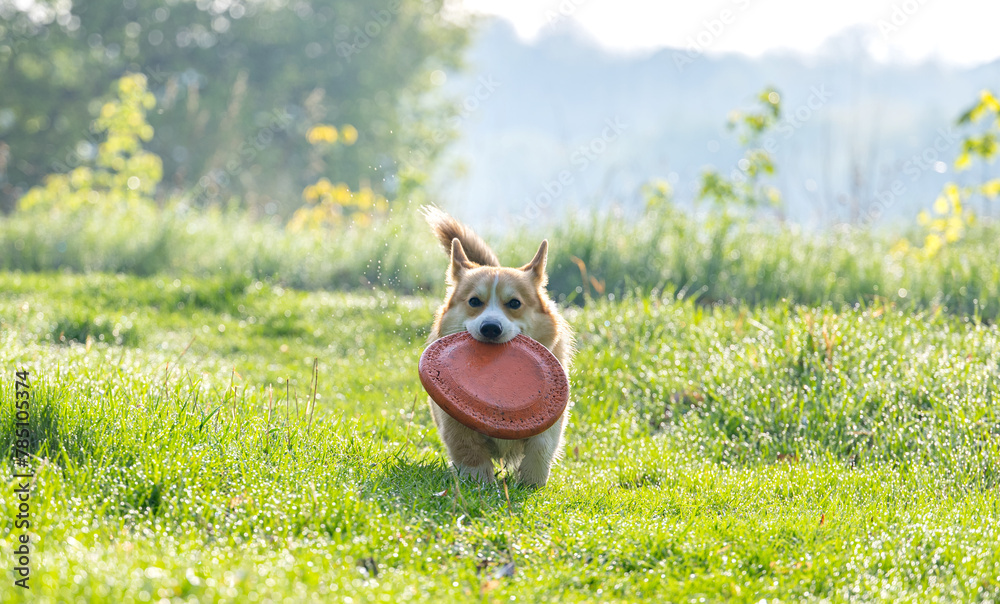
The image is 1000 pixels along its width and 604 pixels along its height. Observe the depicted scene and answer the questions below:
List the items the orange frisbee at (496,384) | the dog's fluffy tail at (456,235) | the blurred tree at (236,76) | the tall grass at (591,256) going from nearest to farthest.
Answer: the orange frisbee at (496,384)
the dog's fluffy tail at (456,235)
the tall grass at (591,256)
the blurred tree at (236,76)

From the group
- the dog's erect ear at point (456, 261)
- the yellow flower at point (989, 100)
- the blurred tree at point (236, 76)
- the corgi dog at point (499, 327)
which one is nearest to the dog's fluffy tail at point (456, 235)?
the corgi dog at point (499, 327)

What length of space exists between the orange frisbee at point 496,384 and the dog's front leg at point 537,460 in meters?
0.20

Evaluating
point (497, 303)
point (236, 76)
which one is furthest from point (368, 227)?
point (236, 76)

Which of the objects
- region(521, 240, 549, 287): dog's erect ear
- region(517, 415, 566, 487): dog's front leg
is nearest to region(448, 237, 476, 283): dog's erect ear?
region(521, 240, 549, 287): dog's erect ear

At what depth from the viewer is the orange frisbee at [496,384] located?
342cm

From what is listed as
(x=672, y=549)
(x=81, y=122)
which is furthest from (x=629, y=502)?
(x=81, y=122)

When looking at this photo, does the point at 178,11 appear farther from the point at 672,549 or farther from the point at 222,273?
the point at 672,549

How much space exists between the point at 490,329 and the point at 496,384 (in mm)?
247

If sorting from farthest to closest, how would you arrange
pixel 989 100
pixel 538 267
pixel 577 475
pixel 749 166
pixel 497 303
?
pixel 749 166 < pixel 989 100 < pixel 538 267 < pixel 577 475 < pixel 497 303

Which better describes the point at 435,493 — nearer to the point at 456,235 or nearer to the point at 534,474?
the point at 534,474

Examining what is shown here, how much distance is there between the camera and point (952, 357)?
4805 mm

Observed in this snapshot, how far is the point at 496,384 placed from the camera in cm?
354

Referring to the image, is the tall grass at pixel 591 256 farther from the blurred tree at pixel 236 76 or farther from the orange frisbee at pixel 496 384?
the blurred tree at pixel 236 76

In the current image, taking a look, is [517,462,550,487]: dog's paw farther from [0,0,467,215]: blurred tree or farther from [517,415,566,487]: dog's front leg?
[0,0,467,215]: blurred tree
